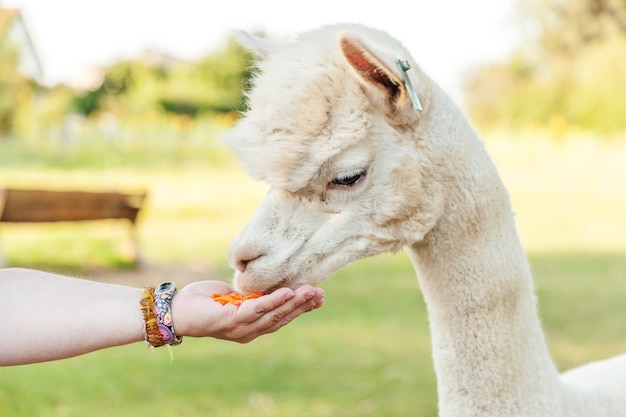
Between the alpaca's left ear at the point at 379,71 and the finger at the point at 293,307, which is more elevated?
the alpaca's left ear at the point at 379,71

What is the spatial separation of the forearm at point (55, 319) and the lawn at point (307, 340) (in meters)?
0.53

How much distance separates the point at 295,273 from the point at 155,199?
13605 millimetres

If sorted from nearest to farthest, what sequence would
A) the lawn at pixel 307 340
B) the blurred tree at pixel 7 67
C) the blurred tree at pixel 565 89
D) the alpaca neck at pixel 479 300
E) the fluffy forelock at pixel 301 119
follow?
the fluffy forelock at pixel 301 119
the alpaca neck at pixel 479 300
the lawn at pixel 307 340
the blurred tree at pixel 7 67
the blurred tree at pixel 565 89

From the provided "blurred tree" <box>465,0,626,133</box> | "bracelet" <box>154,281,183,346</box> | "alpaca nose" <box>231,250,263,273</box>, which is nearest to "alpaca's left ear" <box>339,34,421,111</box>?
"alpaca nose" <box>231,250,263,273</box>

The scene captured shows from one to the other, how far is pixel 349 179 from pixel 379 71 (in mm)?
252

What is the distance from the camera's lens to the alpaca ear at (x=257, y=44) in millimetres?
1878

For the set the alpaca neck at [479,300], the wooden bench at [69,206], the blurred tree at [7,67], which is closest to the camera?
the alpaca neck at [479,300]

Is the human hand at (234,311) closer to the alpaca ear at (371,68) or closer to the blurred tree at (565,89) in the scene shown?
the alpaca ear at (371,68)

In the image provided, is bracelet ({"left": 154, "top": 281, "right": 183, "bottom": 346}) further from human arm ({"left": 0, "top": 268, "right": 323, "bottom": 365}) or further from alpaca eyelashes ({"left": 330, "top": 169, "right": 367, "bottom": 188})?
alpaca eyelashes ({"left": 330, "top": 169, "right": 367, "bottom": 188})

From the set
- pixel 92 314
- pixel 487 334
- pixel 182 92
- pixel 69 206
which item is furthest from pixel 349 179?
pixel 182 92

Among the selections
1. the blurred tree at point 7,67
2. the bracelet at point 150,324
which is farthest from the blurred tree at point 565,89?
the bracelet at point 150,324

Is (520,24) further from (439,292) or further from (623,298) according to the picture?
(439,292)

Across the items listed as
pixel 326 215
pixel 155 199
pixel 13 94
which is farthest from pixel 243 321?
pixel 13 94

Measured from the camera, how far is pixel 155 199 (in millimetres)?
14984
